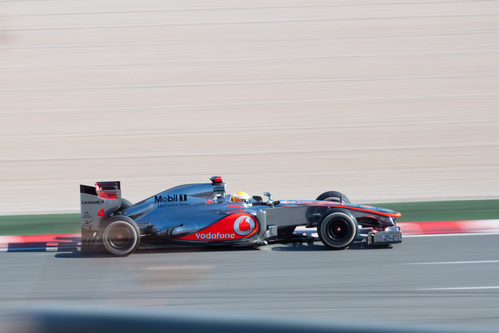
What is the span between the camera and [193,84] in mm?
15914

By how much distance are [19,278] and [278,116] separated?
8868 millimetres

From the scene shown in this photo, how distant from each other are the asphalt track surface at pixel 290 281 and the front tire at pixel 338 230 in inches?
6.7

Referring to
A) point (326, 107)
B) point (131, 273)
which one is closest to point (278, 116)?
point (326, 107)

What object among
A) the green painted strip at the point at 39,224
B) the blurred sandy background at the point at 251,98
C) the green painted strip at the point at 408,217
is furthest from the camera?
the blurred sandy background at the point at 251,98

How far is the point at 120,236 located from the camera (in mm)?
8414

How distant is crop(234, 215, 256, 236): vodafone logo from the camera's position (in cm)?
843

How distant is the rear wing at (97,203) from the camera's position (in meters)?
8.59

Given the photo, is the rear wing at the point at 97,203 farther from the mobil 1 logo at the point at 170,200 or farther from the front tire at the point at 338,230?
the front tire at the point at 338,230

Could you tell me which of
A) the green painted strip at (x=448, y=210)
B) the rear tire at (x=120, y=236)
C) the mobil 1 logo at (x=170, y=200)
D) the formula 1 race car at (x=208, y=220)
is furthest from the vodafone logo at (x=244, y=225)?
the green painted strip at (x=448, y=210)

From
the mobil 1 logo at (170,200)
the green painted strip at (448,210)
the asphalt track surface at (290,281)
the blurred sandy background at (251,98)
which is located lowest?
the asphalt track surface at (290,281)

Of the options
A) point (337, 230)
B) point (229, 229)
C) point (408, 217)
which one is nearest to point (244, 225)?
point (229, 229)

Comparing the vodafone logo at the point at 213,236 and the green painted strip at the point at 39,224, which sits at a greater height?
the green painted strip at the point at 39,224

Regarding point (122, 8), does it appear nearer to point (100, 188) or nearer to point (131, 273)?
point (100, 188)

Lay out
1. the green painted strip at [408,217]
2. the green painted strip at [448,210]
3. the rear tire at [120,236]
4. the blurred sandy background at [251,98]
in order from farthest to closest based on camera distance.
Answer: the blurred sandy background at [251,98]
the green painted strip at [448,210]
the green painted strip at [408,217]
the rear tire at [120,236]
